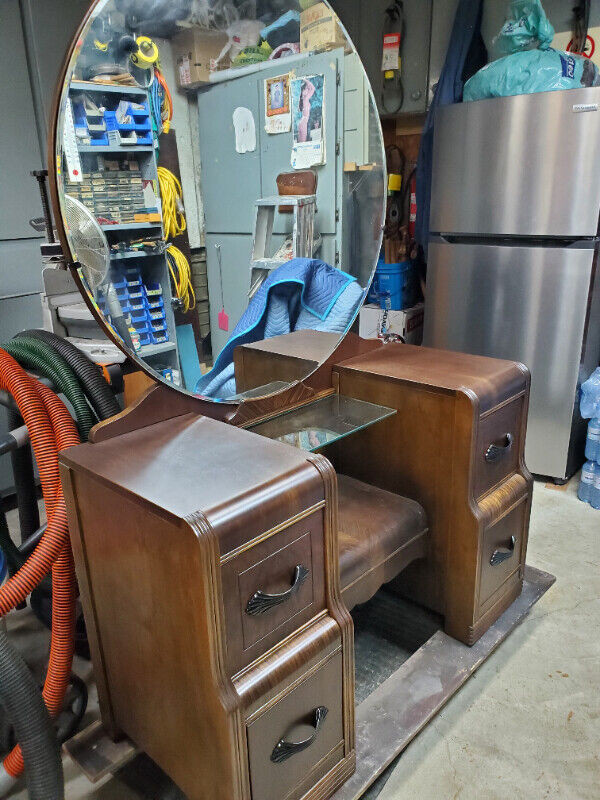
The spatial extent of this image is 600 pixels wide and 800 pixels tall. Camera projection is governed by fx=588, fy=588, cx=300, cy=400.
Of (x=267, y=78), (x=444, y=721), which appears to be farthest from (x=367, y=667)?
(x=267, y=78)

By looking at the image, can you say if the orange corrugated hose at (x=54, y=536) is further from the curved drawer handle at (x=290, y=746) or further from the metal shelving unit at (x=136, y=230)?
the curved drawer handle at (x=290, y=746)

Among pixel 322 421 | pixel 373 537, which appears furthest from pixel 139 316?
pixel 373 537

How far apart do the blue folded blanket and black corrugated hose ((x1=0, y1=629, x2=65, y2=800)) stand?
621mm

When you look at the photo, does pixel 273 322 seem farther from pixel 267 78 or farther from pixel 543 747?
pixel 543 747

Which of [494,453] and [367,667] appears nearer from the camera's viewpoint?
[494,453]

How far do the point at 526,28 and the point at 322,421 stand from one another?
6.51 feet

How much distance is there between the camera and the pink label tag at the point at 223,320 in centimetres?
123

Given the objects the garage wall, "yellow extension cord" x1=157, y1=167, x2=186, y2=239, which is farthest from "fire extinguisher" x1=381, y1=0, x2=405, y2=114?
"yellow extension cord" x1=157, y1=167, x2=186, y2=239

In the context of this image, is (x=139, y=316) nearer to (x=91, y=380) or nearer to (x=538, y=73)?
(x=91, y=380)

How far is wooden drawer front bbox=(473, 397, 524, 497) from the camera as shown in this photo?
1384mm

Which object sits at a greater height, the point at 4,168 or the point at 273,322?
the point at 4,168

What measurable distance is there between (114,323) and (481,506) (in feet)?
3.07

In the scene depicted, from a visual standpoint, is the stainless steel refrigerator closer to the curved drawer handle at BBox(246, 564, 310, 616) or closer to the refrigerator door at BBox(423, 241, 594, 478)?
the refrigerator door at BBox(423, 241, 594, 478)

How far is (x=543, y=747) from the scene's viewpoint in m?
1.35
